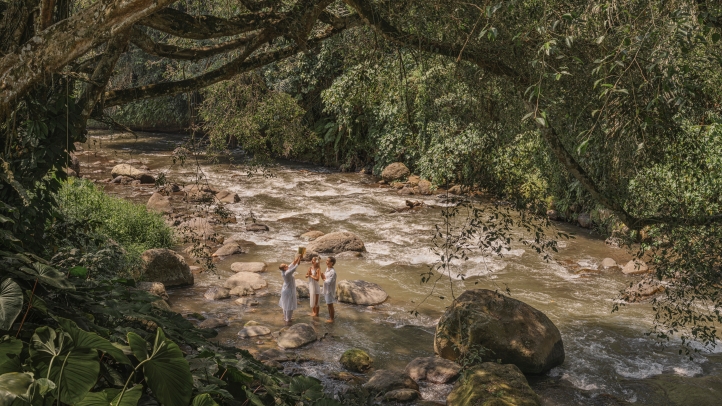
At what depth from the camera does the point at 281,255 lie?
13.6 meters

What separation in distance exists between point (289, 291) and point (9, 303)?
7232 millimetres

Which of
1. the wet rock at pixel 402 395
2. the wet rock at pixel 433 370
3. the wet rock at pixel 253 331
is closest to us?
the wet rock at pixel 402 395

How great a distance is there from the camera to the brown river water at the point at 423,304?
827cm

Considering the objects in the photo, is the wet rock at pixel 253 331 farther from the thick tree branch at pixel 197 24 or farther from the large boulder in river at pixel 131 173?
the large boulder in river at pixel 131 173

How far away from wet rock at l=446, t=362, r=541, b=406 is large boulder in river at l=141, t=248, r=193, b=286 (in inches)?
241

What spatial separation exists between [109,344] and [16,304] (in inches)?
17.5

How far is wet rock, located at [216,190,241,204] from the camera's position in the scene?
701 inches

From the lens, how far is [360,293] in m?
11.2

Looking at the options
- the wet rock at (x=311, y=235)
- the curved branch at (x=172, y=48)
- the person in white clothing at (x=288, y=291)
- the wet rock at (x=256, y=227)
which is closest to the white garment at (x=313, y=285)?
the person in white clothing at (x=288, y=291)

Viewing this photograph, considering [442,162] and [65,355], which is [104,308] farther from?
[442,162]

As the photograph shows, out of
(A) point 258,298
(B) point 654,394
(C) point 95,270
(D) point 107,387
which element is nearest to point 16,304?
(D) point 107,387

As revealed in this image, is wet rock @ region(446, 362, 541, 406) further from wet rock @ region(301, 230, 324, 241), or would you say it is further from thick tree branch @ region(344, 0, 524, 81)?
wet rock @ region(301, 230, 324, 241)

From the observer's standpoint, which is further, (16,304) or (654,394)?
(654,394)

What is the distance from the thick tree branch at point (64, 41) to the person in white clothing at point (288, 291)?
6425 mm
